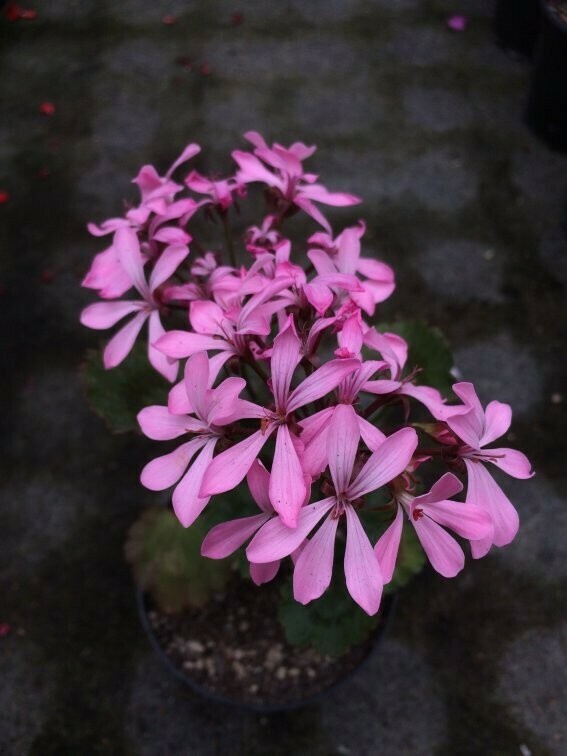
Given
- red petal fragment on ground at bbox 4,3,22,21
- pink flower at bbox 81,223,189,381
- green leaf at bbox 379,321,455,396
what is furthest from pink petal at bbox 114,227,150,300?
red petal fragment on ground at bbox 4,3,22,21

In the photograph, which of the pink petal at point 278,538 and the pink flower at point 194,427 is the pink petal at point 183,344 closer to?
the pink flower at point 194,427

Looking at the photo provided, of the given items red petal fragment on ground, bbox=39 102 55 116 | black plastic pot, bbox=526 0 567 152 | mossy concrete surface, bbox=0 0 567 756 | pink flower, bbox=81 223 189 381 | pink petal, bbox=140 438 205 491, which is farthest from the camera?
red petal fragment on ground, bbox=39 102 55 116

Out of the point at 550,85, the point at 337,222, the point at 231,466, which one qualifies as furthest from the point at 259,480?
the point at 550,85

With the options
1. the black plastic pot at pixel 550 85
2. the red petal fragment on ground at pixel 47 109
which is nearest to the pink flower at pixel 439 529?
the black plastic pot at pixel 550 85

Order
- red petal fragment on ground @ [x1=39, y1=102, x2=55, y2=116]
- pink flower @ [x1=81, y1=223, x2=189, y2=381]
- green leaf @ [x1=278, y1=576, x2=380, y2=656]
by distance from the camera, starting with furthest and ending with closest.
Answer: red petal fragment on ground @ [x1=39, y1=102, x2=55, y2=116], green leaf @ [x1=278, y1=576, x2=380, y2=656], pink flower @ [x1=81, y1=223, x2=189, y2=381]

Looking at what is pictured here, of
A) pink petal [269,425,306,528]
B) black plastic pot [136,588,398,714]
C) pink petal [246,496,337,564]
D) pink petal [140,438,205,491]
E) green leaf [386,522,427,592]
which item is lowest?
black plastic pot [136,588,398,714]

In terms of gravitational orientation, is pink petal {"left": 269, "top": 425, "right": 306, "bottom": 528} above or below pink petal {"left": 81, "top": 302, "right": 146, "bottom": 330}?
above

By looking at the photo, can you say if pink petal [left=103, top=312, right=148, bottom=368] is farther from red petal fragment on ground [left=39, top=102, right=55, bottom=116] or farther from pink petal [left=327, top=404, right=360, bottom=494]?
red petal fragment on ground [left=39, top=102, right=55, bottom=116]
